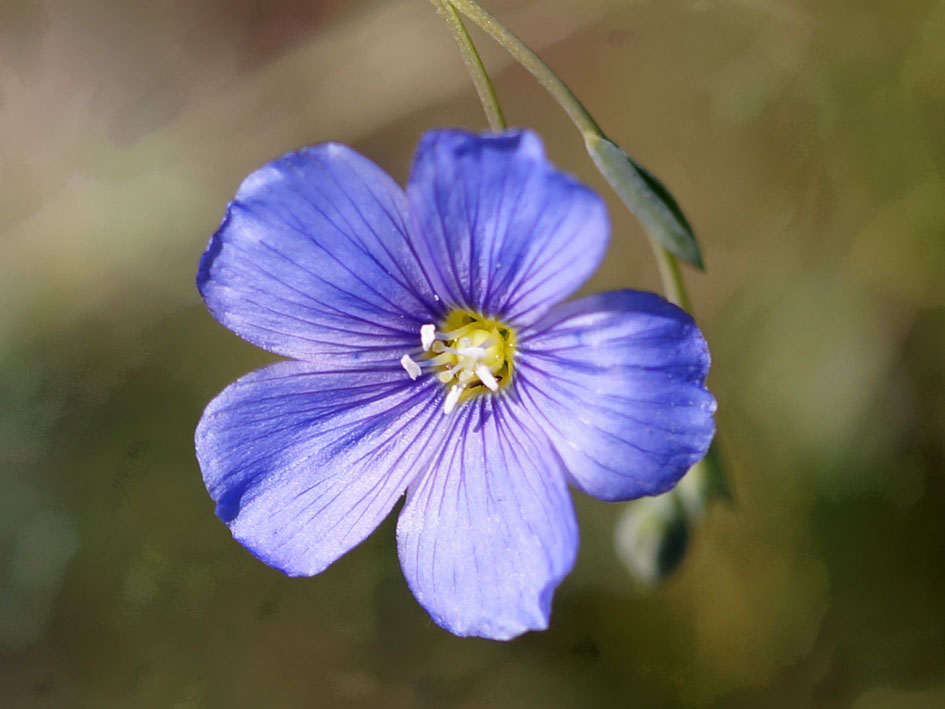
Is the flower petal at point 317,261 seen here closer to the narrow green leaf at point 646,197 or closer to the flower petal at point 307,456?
the flower petal at point 307,456

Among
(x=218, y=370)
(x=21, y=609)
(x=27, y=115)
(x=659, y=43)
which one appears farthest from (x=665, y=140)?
(x=21, y=609)

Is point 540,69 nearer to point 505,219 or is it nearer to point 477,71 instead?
point 477,71

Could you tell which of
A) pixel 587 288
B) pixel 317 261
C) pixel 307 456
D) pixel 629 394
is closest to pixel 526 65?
pixel 317 261

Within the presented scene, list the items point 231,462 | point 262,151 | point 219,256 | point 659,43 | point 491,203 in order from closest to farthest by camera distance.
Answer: point 491,203
point 219,256
point 231,462
point 659,43
point 262,151

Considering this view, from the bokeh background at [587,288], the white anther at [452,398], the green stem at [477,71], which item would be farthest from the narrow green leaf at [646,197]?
the bokeh background at [587,288]

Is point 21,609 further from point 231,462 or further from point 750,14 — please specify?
point 750,14

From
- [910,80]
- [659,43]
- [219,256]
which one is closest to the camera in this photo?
[219,256]
